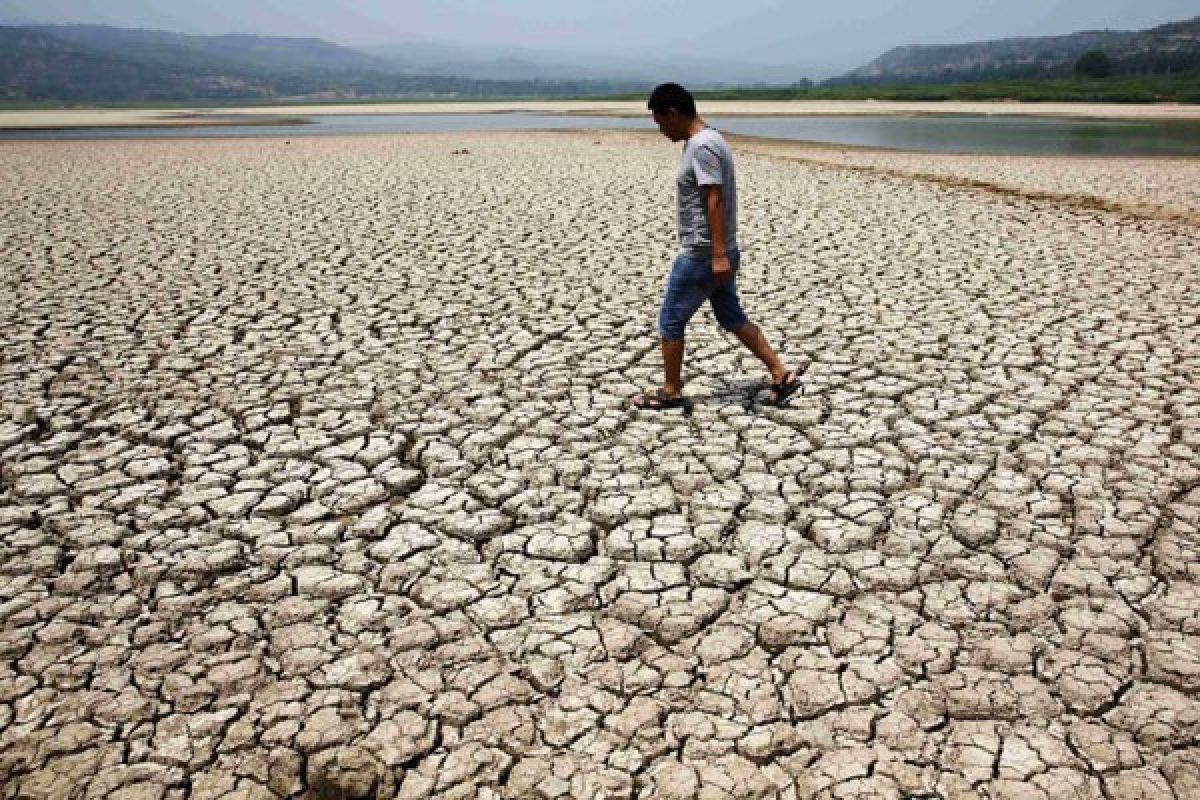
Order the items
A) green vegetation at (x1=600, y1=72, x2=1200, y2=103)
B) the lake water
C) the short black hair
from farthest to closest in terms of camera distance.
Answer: green vegetation at (x1=600, y1=72, x2=1200, y2=103) < the lake water < the short black hair

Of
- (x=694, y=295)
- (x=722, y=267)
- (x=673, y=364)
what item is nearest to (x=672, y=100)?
(x=722, y=267)

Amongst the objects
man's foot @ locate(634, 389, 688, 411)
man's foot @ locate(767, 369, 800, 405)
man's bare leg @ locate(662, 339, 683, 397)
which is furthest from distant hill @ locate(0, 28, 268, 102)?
man's foot @ locate(767, 369, 800, 405)

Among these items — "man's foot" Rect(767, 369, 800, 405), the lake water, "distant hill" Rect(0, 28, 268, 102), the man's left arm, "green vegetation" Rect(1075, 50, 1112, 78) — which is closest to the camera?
the man's left arm

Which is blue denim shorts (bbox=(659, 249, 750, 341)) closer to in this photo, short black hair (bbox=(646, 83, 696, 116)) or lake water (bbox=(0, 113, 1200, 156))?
short black hair (bbox=(646, 83, 696, 116))

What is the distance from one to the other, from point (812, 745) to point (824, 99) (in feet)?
258

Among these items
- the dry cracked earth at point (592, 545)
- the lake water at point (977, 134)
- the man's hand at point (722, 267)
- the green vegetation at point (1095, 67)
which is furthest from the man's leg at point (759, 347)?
the green vegetation at point (1095, 67)

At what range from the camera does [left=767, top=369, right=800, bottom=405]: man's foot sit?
4402 mm

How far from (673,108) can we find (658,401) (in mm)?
1668

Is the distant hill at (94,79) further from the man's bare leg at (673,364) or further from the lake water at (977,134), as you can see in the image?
the man's bare leg at (673,364)

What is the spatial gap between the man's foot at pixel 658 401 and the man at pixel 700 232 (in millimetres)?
94

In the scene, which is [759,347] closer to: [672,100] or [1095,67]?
[672,100]

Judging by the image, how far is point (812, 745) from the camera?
2172mm

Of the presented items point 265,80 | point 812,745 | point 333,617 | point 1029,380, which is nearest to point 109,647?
point 333,617

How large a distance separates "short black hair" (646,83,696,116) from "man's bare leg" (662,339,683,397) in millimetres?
1227
